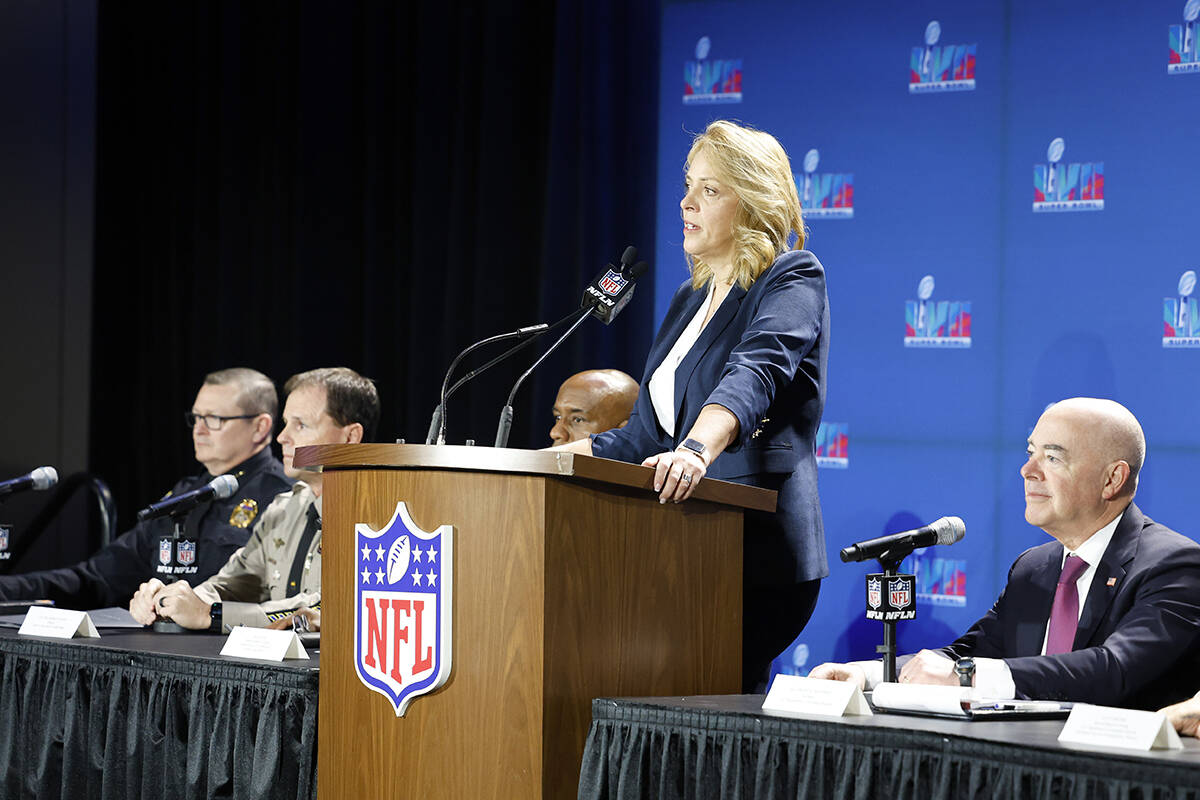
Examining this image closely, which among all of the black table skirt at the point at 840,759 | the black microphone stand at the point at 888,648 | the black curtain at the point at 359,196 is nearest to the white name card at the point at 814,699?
the black table skirt at the point at 840,759

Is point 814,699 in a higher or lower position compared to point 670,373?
lower

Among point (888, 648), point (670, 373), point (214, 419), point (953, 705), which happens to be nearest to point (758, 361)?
point (670, 373)

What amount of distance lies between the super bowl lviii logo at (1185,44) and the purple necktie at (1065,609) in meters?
2.03

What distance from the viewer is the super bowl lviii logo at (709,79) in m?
4.69

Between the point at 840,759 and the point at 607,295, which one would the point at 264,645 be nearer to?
the point at 607,295

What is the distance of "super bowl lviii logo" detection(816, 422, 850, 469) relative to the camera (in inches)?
175

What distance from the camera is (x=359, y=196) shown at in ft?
18.0

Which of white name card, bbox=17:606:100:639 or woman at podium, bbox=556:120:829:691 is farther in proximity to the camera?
white name card, bbox=17:606:100:639

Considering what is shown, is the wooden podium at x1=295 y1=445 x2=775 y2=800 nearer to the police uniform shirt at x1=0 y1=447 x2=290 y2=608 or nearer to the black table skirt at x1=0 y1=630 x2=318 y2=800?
the black table skirt at x1=0 y1=630 x2=318 y2=800

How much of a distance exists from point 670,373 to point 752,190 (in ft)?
1.22

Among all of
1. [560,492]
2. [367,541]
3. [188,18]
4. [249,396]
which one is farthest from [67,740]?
[188,18]

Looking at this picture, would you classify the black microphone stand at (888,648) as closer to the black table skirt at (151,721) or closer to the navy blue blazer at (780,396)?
the navy blue blazer at (780,396)

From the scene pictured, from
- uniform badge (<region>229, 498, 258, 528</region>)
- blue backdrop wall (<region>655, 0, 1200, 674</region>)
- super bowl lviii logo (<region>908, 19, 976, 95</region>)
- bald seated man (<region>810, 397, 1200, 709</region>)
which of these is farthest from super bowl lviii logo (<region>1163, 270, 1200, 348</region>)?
uniform badge (<region>229, 498, 258, 528</region>)

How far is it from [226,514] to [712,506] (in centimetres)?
233
